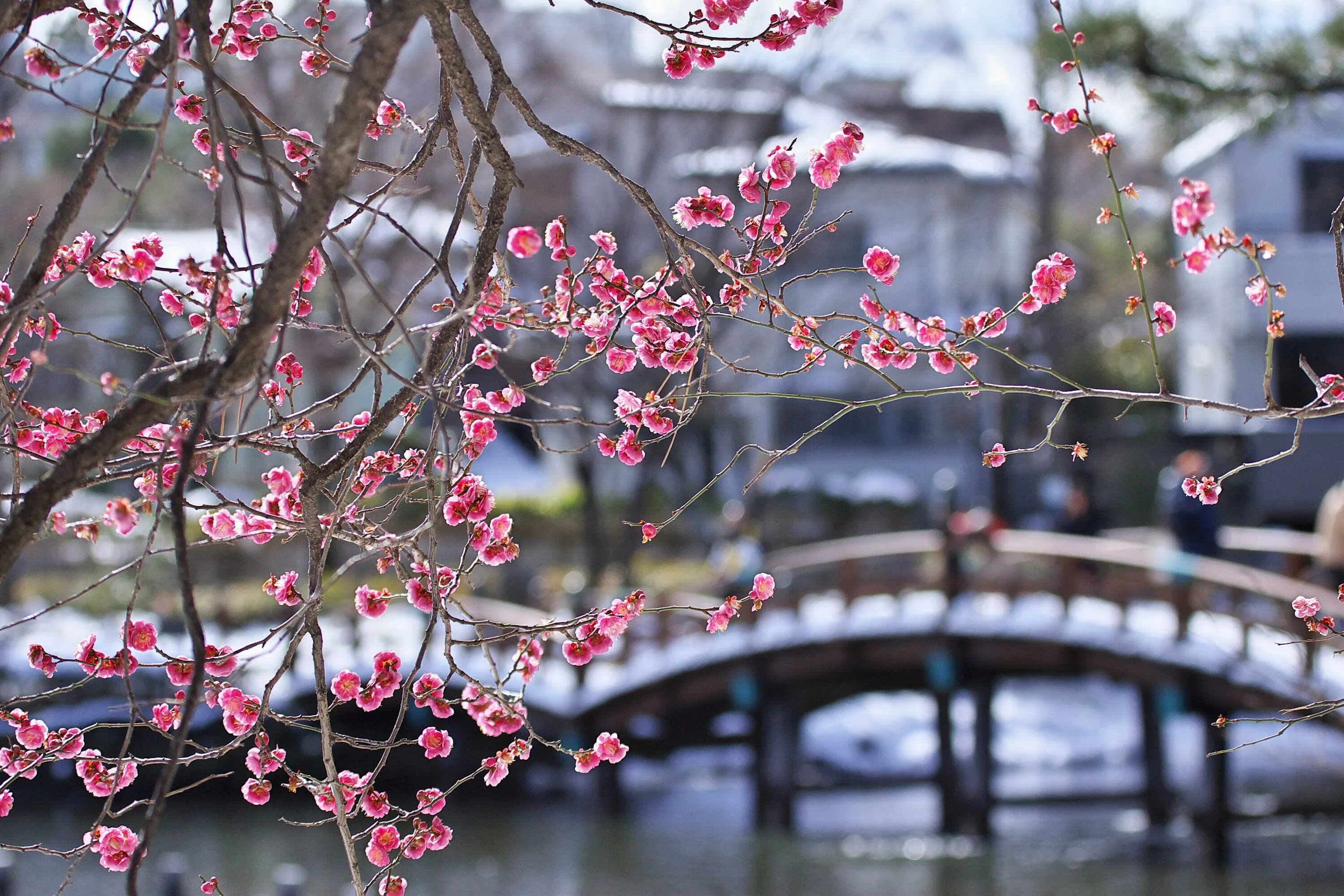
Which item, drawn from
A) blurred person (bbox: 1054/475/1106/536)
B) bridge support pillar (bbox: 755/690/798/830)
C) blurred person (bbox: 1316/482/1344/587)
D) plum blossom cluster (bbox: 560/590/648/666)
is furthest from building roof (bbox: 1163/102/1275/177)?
bridge support pillar (bbox: 755/690/798/830)

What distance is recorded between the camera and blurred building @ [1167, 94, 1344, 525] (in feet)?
55.6

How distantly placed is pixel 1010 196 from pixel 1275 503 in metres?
8.21

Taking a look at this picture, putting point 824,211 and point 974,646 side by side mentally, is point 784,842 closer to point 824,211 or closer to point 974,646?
point 974,646

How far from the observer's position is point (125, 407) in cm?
227

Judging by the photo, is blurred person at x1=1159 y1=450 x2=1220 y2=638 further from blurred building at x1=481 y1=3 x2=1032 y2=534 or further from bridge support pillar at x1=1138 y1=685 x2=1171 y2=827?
blurred building at x1=481 y1=3 x2=1032 y2=534

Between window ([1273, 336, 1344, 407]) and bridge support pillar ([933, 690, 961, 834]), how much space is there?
21.5ft

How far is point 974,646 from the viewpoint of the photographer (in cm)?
1209

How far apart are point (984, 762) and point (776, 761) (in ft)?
6.53

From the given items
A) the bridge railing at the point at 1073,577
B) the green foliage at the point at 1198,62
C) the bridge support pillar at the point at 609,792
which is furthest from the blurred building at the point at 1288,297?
the green foliage at the point at 1198,62

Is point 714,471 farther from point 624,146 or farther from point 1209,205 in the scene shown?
point 1209,205

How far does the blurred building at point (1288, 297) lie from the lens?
17.0 metres

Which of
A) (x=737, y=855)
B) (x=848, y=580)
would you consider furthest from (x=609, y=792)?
(x=848, y=580)

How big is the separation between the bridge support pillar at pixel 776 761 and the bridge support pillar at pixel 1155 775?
3.31 meters

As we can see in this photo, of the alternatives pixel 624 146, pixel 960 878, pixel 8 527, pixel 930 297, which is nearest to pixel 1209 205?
pixel 8 527
